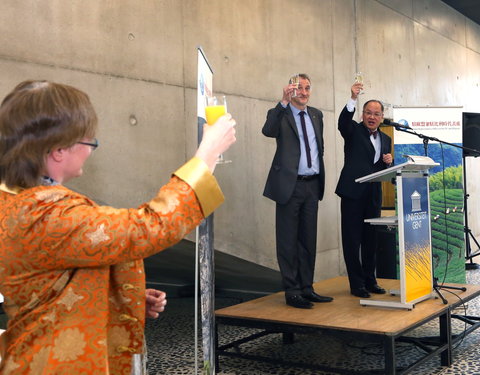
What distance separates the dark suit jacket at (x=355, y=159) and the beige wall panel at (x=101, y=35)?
1264 millimetres

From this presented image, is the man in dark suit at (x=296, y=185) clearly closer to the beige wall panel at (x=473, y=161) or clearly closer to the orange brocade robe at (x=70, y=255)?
the orange brocade robe at (x=70, y=255)

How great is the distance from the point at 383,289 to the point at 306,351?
2.57 ft

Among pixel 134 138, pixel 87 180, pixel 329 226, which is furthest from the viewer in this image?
pixel 329 226

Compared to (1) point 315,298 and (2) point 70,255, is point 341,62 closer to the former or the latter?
(1) point 315,298

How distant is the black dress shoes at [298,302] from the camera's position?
11.9 ft

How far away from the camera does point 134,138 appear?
3.56 metres

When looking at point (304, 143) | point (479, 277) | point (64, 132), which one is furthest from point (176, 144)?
point (479, 277)

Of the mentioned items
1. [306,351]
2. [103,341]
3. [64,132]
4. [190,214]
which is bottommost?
[306,351]

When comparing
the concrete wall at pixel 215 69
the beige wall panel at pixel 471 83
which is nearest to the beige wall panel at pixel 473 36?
the beige wall panel at pixel 471 83

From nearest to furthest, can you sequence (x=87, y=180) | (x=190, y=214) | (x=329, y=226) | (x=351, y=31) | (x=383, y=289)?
(x=190, y=214)
(x=87, y=180)
(x=383, y=289)
(x=329, y=226)
(x=351, y=31)

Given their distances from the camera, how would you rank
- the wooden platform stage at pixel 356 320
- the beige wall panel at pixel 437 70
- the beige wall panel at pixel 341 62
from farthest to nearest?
the beige wall panel at pixel 437 70, the beige wall panel at pixel 341 62, the wooden platform stage at pixel 356 320

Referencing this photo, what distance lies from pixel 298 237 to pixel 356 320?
2.86ft

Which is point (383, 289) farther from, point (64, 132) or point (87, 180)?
point (64, 132)

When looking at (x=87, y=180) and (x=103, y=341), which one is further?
(x=87, y=180)
